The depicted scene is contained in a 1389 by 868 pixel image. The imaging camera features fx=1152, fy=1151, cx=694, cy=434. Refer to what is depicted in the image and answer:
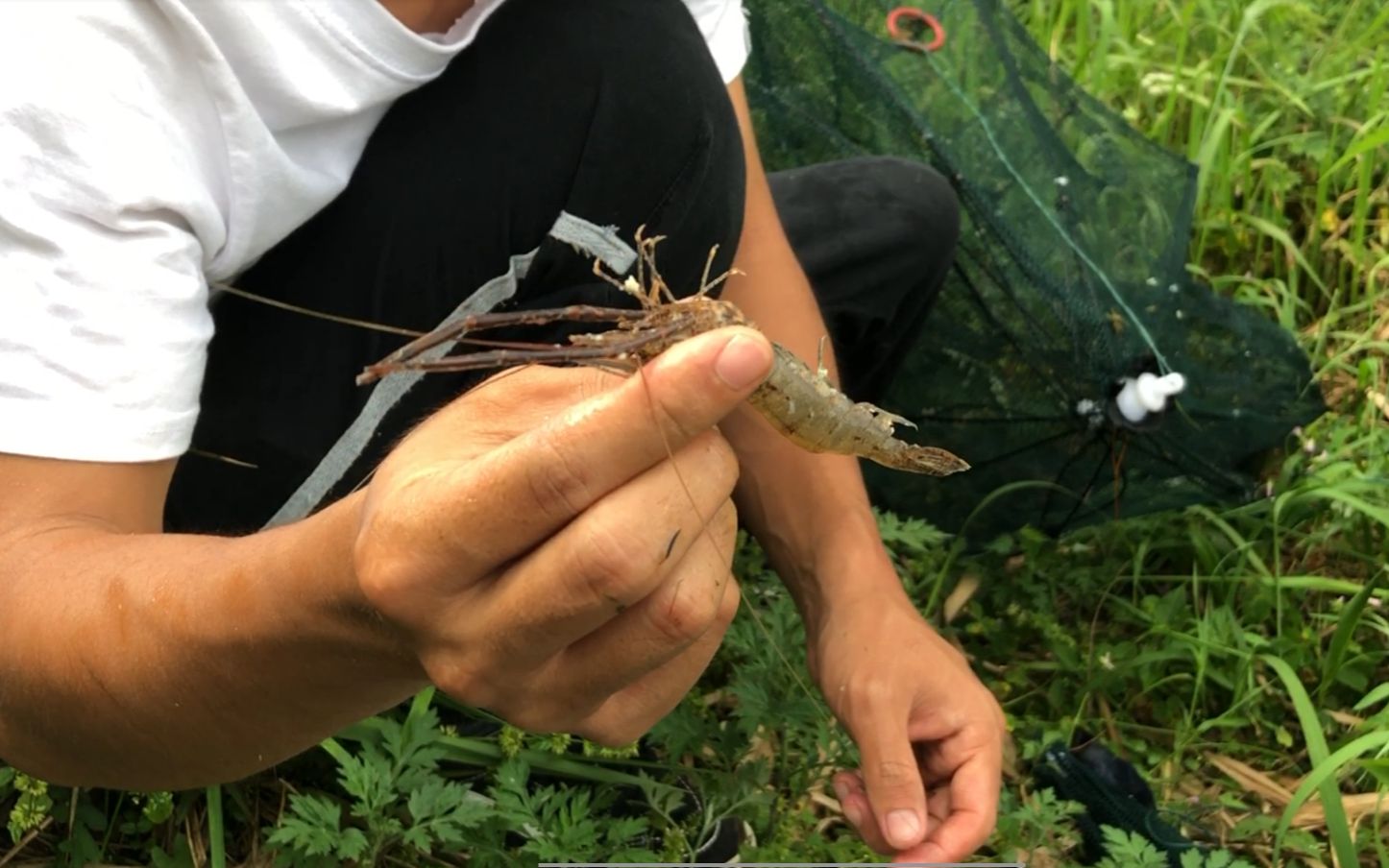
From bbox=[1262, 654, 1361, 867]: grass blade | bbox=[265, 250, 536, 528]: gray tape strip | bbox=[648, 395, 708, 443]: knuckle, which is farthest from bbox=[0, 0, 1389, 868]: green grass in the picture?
bbox=[648, 395, 708, 443]: knuckle

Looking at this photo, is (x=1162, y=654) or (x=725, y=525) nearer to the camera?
(x=725, y=525)

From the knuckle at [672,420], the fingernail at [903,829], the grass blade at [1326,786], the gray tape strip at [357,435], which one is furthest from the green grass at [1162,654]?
the knuckle at [672,420]

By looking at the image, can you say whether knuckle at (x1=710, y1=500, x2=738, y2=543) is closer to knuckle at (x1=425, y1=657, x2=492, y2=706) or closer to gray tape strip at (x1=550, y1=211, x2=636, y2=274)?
knuckle at (x1=425, y1=657, x2=492, y2=706)

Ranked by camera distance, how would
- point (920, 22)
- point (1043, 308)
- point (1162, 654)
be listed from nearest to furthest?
point (1162, 654), point (1043, 308), point (920, 22)

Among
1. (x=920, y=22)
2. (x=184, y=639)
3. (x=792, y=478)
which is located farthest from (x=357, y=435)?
(x=920, y=22)

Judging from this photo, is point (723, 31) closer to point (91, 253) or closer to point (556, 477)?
point (91, 253)

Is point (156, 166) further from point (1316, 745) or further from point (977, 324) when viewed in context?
point (1316, 745)

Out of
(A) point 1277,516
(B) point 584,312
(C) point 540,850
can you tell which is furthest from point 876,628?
(A) point 1277,516
